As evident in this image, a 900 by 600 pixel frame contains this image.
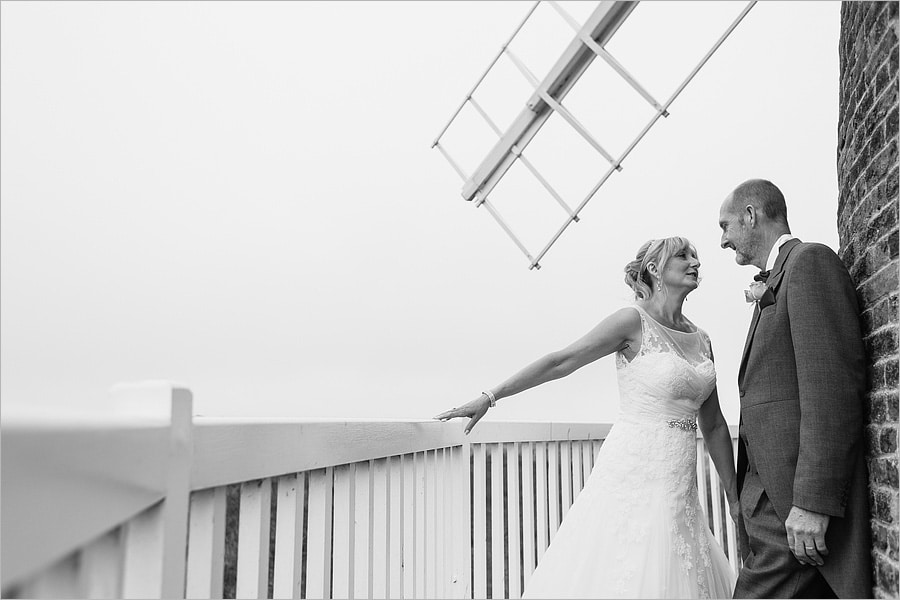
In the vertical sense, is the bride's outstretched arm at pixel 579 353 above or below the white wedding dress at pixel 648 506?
above

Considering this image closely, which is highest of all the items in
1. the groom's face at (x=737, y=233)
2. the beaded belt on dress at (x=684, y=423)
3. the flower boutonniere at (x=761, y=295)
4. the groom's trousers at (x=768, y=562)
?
→ the groom's face at (x=737, y=233)

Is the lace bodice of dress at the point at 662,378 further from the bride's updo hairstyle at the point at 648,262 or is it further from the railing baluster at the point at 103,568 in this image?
the railing baluster at the point at 103,568

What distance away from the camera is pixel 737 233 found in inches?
89.0

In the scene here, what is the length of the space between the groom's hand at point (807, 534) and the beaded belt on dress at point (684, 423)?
2.30ft

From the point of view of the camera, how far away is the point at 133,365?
186 inches

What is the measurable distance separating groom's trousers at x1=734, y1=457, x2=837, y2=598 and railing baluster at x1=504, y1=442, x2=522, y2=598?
1033 millimetres

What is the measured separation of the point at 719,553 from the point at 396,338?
6189mm

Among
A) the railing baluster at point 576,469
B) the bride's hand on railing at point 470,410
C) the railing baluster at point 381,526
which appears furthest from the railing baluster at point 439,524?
the railing baluster at point 576,469

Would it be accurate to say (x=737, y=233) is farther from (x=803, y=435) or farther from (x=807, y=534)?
(x=807, y=534)

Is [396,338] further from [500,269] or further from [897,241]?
[897,241]

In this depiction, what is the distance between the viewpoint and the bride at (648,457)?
2158 mm

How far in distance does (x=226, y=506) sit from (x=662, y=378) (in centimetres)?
179

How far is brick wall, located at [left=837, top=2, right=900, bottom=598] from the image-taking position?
163cm

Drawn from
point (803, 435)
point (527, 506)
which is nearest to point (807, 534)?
point (803, 435)
